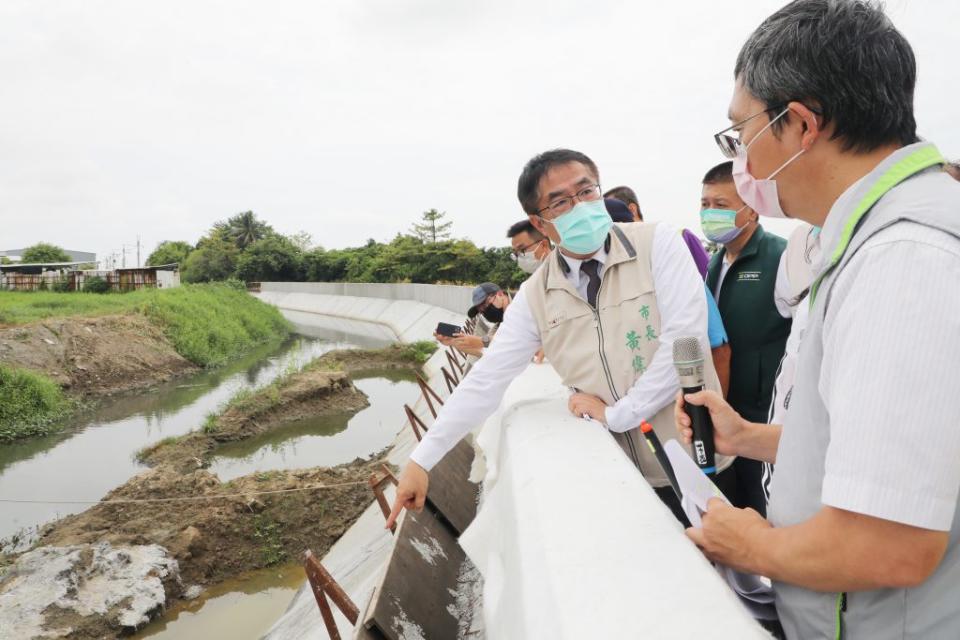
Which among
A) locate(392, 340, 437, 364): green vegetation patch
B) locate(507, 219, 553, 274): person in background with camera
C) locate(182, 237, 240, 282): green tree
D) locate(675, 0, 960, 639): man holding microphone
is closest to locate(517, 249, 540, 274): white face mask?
locate(507, 219, 553, 274): person in background with camera

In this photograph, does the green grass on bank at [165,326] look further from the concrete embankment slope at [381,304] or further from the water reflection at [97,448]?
the concrete embankment slope at [381,304]

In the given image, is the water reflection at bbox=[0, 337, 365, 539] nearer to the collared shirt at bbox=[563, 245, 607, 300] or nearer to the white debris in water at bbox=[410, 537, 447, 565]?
the white debris in water at bbox=[410, 537, 447, 565]

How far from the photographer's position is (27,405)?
13477 mm

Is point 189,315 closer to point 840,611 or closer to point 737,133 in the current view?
point 737,133

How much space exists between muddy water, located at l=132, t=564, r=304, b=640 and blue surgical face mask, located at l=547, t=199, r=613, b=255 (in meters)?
4.89

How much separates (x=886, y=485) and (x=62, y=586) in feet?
22.7

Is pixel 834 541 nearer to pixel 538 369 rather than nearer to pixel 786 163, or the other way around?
pixel 786 163

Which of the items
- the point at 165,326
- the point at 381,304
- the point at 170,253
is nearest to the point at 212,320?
the point at 165,326

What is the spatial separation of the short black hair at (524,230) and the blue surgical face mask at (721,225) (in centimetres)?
230

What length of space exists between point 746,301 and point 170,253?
3699 inches

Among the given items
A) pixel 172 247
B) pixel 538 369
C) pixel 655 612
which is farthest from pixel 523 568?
pixel 172 247

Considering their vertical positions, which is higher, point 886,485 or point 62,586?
point 886,485

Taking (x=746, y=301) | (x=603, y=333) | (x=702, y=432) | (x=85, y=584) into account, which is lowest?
(x=85, y=584)

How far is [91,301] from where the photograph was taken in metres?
26.1
